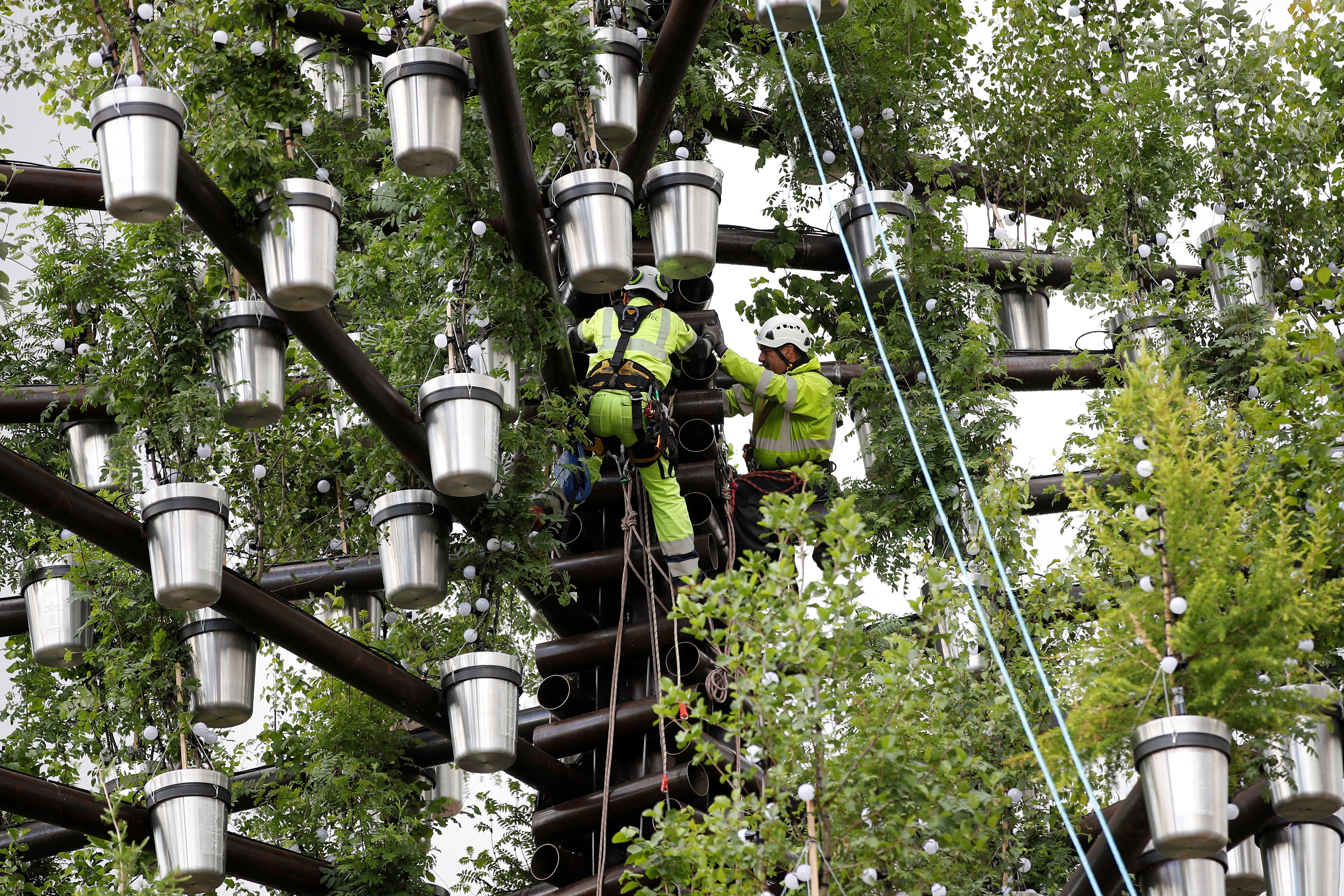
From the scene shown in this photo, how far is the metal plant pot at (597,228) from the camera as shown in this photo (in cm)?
770

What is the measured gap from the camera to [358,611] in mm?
12406

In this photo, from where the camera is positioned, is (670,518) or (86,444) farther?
(86,444)

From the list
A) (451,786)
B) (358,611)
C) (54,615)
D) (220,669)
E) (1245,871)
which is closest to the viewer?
(220,669)

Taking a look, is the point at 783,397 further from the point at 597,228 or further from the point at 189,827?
the point at 189,827

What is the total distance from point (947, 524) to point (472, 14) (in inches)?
Result: 122

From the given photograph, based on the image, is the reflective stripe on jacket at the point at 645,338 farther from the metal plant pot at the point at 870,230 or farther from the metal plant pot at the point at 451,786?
the metal plant pot at the point at 451,786

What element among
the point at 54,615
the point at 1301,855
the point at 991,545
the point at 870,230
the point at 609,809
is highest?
the point at 870,230

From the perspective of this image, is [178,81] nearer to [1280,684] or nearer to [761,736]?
[761,736]

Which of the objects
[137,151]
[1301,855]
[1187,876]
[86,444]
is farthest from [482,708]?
[86,444]

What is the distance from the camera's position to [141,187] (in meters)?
6.53

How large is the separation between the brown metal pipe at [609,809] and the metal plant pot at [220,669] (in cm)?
202

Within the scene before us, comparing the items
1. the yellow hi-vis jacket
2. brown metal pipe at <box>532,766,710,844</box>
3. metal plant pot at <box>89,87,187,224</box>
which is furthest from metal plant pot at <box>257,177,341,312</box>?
the yellow hi-vis jacket

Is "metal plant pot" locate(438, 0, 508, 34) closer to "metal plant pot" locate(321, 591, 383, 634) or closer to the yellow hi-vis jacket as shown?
the yellow hi-vis jacket

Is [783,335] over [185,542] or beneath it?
over
